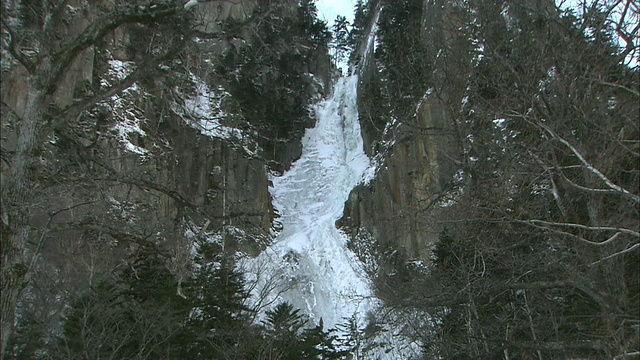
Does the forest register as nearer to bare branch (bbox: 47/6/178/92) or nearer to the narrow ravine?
bare branch (bbox: 47/6/178/92)

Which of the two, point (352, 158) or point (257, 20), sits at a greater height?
point (352, 158)

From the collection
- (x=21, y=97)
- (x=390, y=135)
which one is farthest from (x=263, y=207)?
(x=21, y=97)

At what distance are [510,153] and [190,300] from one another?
1028 cm

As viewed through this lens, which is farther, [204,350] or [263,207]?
[263,207]

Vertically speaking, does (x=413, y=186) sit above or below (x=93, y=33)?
above

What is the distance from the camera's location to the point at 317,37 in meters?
55.2

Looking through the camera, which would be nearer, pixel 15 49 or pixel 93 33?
pixel 15 49

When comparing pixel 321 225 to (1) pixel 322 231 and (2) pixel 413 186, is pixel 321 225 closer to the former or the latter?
(1) pixel 322 231

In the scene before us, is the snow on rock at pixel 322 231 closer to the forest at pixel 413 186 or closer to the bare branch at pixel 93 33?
the forest at pixel 413 186

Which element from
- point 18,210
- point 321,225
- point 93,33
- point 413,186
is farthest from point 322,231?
point 18,210

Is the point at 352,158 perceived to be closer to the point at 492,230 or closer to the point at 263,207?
the point at 263,207

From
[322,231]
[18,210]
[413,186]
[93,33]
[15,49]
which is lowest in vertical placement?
[18,210]

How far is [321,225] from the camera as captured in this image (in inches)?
1603

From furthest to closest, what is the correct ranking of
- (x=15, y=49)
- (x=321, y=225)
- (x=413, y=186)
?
(x=321, y=225) < (x=413, y=186) < (x=15, y=49)
